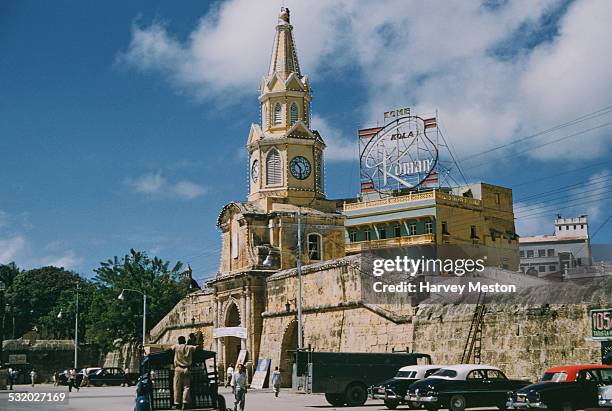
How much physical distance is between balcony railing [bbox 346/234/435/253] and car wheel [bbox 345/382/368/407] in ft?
96.7

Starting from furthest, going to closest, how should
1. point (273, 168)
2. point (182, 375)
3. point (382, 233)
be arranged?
point (382, 233), point (273, 168), point (182, 375)

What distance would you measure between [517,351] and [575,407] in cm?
927

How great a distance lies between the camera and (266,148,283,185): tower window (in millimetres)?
50562

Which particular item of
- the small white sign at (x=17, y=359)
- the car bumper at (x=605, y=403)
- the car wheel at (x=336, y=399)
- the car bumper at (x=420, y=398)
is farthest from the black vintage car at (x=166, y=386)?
the small white sign at (x=17, y=359)

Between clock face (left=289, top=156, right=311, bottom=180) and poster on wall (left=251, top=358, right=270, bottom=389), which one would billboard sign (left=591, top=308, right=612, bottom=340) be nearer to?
poster on wall (left=251, top=358, right=270, bottom=389)

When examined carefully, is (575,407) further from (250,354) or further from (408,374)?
(250,354)

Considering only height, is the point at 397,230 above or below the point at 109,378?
above

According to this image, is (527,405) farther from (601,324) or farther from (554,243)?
(554,243)

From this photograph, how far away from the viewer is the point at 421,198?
57250 millimetres

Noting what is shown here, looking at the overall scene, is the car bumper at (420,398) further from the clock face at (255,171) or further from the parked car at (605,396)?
the clock face at (255,171)

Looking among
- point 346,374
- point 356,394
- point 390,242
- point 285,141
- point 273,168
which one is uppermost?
point 285,141

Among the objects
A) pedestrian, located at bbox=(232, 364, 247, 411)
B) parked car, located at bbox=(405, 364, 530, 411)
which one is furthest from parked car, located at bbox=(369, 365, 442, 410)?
pedestrian, located at bbox=(232, 364, 247, 411)

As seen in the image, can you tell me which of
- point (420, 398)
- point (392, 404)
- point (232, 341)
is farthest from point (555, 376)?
point (232, 341)

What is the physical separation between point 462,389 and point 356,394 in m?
5.99
